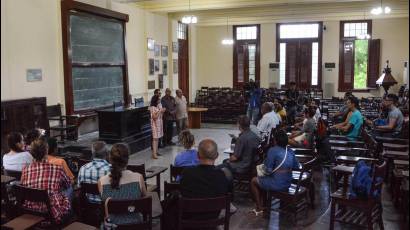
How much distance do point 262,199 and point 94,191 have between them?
2241 mm

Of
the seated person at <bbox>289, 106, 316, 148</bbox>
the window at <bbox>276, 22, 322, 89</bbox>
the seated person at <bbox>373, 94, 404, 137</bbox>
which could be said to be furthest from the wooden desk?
the seated person at <bbox>373, 94, 404, 137</bbox>

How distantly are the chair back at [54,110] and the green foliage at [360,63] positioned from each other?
1079 centimetres

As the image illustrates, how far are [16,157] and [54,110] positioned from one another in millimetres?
4370

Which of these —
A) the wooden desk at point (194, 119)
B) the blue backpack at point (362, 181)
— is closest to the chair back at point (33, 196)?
the blue backpack at point (362, 181)

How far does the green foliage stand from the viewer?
14.8 m

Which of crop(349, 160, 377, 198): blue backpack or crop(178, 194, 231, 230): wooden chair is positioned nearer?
crop(178, 194, 231, 230): wooden chair

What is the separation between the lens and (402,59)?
14.4 meters

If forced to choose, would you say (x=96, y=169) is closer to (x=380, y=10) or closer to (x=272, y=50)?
(x=380, y=10)

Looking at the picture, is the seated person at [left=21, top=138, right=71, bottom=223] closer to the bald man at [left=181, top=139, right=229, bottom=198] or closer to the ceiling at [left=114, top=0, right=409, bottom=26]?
the bald man at [left=181, top=139, right=229, bottom=198]

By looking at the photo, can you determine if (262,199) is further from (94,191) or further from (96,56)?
(96,56)

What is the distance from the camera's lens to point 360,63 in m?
14.9

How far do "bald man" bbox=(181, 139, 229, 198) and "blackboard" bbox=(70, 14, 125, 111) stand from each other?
626cm

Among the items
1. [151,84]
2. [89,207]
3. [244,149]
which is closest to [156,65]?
[151,84]

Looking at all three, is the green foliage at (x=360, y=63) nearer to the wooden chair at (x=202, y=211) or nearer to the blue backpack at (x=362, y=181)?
the blue backpack at (x=362, y=181)
